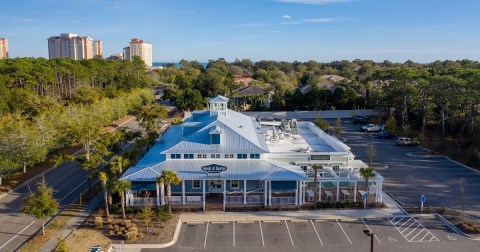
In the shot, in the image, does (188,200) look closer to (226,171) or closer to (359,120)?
(226,171)

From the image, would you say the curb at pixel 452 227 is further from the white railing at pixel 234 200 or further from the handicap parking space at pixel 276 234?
the white railing at pixel 234 200

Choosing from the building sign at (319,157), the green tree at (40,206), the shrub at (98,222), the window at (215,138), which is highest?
the window at (215,138)

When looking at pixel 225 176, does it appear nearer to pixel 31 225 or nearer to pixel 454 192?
pixel 31 225

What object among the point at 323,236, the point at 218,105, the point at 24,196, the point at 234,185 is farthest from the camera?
the point at 218,105

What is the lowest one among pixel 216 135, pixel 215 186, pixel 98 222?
pixel 98 222

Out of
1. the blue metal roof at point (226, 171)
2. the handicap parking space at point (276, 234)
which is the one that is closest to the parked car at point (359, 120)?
the blue metal roof at point (226, 171)

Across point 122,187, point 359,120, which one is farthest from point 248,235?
point 359,120

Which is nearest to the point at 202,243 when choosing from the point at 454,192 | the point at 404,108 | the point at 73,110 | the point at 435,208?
the point at 435,208
